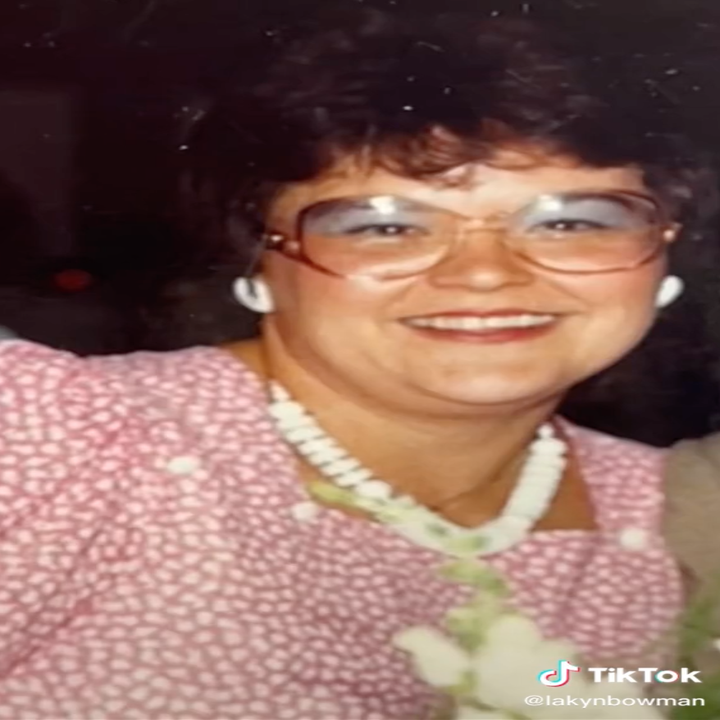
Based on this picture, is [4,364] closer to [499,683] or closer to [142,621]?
[142,621]

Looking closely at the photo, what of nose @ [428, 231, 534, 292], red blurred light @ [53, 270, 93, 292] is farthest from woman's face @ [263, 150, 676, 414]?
red blurred light @ [53, 270, 93, 292]

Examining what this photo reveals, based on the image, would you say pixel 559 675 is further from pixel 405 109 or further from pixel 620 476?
pixel 405 109

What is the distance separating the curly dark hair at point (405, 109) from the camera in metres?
0.86

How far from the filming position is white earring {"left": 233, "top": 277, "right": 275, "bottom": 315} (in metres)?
0.87

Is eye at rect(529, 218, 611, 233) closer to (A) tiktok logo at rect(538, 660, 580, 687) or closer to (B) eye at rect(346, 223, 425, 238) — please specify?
(B) eye at rect(346, 223, 425, 238)

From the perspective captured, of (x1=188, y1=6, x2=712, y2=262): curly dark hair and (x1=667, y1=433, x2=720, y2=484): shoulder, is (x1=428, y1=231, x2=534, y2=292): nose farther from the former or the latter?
(x1=667, y1=433, x2=720, y2=484): shoulder

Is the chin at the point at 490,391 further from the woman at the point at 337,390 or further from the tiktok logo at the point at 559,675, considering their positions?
the tiktok logo at the point at 559,675

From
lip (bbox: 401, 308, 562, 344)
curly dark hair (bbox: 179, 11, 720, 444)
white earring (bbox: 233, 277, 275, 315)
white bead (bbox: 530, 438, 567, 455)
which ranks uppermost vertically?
curly dark hair (bbox: 179, 11, 720, 444)

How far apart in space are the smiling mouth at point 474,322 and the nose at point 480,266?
2cm

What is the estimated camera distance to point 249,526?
2.86ft

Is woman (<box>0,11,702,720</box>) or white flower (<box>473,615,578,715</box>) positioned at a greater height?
woman (<box>0,11,702,720</box>)

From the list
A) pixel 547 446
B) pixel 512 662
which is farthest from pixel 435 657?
pixel 547 446

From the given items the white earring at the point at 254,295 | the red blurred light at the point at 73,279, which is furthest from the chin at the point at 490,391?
the red blurred light at the point at 73,279

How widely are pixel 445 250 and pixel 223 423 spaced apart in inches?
6.8
